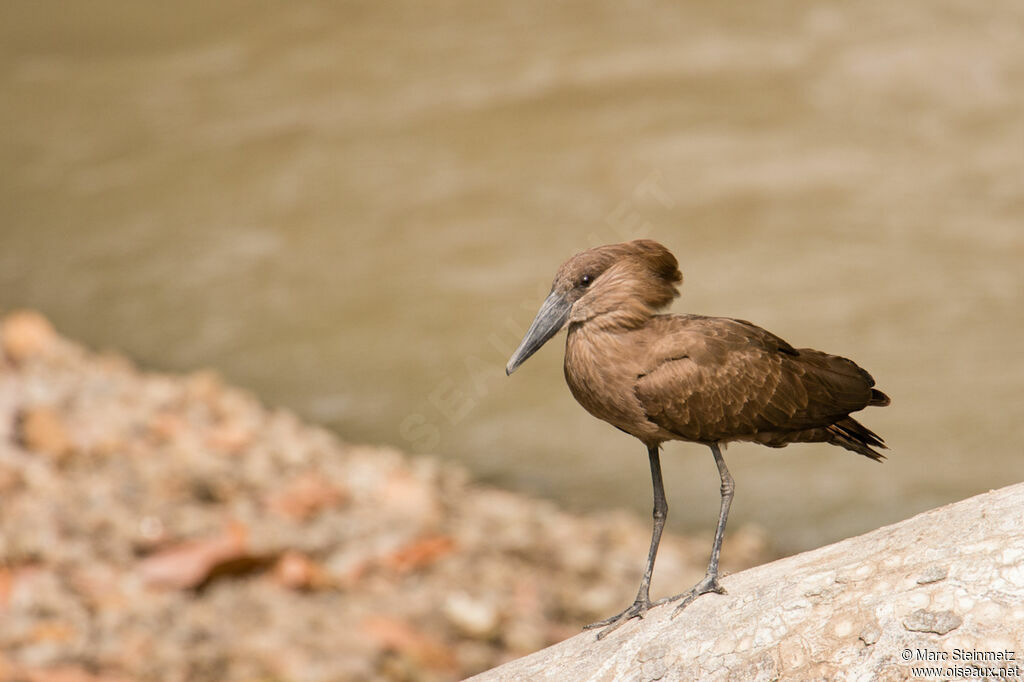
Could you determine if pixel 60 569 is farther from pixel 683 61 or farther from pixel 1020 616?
pixel 683 61

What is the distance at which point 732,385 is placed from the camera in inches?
137

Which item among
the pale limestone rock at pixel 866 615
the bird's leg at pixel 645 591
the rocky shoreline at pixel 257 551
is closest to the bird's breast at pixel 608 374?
the bird's leg at pixel 645 591

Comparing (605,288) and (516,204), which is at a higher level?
(605,288)

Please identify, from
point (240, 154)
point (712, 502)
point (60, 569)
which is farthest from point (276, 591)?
point (240, 154)

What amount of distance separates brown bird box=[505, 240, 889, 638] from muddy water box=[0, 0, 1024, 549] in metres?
3.79

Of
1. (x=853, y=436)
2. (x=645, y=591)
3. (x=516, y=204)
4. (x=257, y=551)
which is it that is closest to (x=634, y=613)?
(x=645, y=591)

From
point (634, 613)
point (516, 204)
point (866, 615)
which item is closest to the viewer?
point (866, 615)

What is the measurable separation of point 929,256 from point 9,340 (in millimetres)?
6386

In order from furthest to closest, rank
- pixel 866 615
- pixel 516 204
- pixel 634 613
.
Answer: pixel 516 204, pixel 634 613, pixel 866 615

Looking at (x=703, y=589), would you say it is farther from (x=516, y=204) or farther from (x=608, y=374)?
(x=516, y=204)

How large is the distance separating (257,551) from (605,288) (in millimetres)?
3374

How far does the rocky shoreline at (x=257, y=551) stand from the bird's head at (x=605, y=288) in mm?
2738

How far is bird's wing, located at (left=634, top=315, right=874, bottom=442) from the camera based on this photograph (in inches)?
134

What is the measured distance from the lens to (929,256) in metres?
8.34
